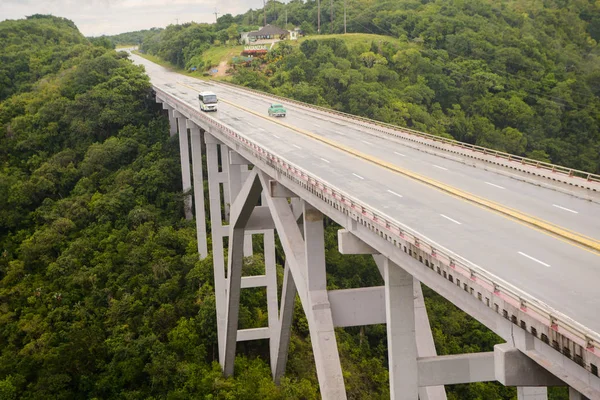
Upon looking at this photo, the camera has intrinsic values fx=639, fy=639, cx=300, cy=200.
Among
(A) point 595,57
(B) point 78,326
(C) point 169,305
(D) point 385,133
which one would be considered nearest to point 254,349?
(C) point 169,305

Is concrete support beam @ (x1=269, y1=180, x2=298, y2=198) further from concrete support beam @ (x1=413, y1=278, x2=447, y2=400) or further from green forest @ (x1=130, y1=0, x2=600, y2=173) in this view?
green forest @ (x1=130, y1=0, x2=600, y2=173)

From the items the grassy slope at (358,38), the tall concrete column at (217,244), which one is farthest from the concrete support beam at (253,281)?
the grassy slope at (358,38)

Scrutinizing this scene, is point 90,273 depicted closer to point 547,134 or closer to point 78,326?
point 78,326

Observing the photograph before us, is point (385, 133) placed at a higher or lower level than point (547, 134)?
higher

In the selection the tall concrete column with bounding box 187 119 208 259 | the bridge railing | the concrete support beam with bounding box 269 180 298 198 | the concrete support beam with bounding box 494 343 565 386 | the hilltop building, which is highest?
the hilltop building

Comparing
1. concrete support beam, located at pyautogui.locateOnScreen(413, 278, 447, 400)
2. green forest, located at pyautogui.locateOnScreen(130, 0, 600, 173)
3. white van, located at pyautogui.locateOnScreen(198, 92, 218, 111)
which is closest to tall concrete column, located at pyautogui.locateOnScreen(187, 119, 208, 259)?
white van, located at pyautogui.locateOnScreen(198, 92, 218, 111)

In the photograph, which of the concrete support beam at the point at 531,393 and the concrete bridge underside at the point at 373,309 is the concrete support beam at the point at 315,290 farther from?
the concrete support beam at the point at 531,393

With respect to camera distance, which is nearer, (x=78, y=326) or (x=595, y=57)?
(x=78, y=326)
